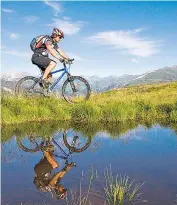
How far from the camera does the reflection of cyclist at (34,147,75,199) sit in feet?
21.1

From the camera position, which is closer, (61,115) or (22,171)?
(22,171)

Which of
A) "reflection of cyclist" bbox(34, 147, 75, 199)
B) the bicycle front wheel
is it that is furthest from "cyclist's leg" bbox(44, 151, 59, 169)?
the bicycle front wheel

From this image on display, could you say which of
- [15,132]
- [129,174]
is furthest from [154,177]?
[15,132]

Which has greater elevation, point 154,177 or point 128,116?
point 128,116

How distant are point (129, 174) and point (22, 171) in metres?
2.41

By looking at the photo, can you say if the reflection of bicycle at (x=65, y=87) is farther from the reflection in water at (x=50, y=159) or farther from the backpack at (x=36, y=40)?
the reflection in water at (x=50, y=159)

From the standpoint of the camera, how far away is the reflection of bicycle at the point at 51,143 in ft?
32.8

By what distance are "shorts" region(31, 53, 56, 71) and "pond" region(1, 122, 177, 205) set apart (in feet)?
10.2

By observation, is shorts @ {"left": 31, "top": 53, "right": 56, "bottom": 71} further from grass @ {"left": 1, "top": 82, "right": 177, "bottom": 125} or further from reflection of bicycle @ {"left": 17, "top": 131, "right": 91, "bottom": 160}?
reflection of bicycle @ {"left": 17, "top": 131, "right": 91, "bottom": 160}

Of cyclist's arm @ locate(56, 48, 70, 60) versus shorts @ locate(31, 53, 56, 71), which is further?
→ cyclist's arm @ locate(56, 48, 70, 60)

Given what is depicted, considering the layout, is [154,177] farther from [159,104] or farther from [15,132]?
[159,104]

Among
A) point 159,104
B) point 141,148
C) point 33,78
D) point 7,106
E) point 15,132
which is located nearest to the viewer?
point 141,148

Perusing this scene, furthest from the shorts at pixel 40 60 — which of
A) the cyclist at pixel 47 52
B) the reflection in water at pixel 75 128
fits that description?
the reflection in water at pixel 75 128

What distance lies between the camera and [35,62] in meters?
15.7
